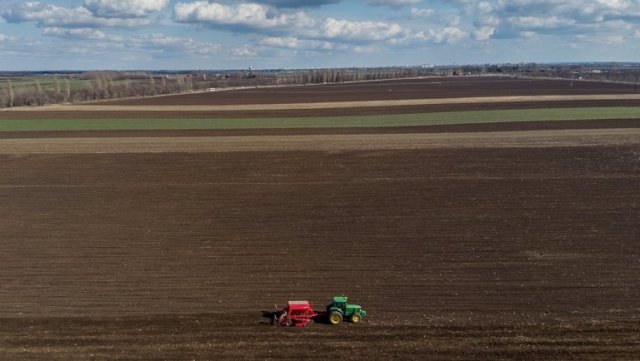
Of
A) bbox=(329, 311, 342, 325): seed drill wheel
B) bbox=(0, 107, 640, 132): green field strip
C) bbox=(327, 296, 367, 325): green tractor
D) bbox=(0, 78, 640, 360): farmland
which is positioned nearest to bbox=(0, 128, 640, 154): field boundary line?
bbox=(0, 78, 640, 360): farmland

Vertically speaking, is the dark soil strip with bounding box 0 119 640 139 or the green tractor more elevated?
the dark soil strip with bounding box 0 119 640 139

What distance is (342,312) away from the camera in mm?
15492

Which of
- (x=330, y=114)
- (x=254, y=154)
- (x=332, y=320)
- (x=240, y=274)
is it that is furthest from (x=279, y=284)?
(x=330, y=114)

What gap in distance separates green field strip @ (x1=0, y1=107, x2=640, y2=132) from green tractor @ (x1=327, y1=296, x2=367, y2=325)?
47.4 metres

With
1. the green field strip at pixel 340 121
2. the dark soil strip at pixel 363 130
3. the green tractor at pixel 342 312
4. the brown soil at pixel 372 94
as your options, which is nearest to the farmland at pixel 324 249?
the green tractor at pixel 342 312

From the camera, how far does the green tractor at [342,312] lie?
15.4 m

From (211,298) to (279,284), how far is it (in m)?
2.26

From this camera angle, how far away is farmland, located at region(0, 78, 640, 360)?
1477 centimetres

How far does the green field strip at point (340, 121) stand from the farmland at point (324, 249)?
1540cm

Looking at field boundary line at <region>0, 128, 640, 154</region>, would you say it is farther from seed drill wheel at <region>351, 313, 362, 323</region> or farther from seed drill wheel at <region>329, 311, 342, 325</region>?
seed drill wheel at <region>329, 311, 342, 325</region>

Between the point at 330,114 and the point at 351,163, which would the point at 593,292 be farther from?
the point at 330,114

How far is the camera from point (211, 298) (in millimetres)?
17266

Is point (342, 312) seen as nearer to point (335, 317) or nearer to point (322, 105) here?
point (335, 317)

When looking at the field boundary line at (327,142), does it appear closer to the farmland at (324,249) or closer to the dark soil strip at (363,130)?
the farmland at (324,249)
